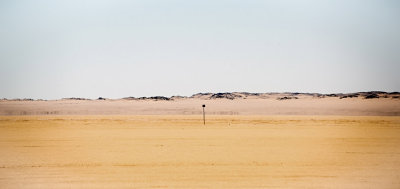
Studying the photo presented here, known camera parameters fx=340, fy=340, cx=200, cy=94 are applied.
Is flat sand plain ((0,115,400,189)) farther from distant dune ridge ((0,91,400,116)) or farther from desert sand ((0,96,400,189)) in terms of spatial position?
distant dune ridge ((0,91,400,116))

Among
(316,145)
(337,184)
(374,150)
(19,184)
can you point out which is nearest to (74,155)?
(19,184)

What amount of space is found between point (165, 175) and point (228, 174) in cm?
142

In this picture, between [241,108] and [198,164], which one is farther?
[241,108]

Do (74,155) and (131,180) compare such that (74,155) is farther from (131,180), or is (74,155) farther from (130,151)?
(131,180)

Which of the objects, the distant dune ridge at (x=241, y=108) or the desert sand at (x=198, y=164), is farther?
the distant dune ridge at (x=241, y=108)

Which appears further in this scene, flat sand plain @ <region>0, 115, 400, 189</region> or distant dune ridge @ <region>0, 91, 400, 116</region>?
distant dune ridge @ <region>0, 91, 400, 116</region>

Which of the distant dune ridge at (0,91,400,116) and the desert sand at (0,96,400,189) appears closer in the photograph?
the desert sand at (0,96,400,189)

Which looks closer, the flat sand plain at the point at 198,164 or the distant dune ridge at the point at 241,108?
the flat sand plain at the point at 198,164

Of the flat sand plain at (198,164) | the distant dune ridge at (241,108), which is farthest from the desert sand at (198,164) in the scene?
the distant dune ridge at (241,108)

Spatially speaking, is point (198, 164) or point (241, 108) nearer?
point (198, 164)

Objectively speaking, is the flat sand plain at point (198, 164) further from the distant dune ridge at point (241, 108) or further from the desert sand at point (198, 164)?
the distant dune ridge at point (241, 108)

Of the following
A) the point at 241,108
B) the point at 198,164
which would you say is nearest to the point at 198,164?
the point at 198,164

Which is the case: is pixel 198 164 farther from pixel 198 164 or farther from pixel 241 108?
pixel 241 108

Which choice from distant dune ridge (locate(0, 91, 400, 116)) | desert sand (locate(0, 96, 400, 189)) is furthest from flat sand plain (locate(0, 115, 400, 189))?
distant dune ridge (locate(0, 91, 400, 116))
